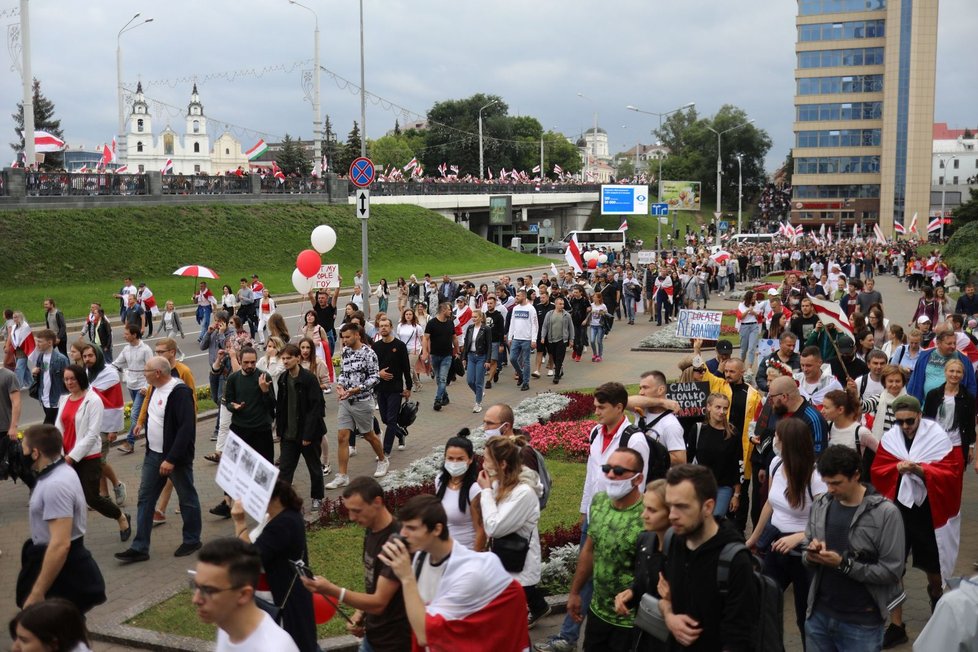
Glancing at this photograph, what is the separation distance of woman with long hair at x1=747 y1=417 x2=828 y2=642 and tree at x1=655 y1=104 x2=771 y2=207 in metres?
121

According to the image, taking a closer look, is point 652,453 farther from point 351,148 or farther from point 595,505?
point 351,148

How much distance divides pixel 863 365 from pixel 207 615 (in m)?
8.79

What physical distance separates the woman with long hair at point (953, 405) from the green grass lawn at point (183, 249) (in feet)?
89.1

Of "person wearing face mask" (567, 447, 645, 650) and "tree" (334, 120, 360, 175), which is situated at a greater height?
"tree" (334, 120, 360, 175)

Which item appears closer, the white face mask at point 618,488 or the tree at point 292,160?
the white face mask at point 618,488

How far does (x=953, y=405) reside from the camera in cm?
873

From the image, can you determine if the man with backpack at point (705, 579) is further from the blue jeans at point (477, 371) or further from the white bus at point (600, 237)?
the white bus at point (600, 237)

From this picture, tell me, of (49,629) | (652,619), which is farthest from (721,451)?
(49,629)

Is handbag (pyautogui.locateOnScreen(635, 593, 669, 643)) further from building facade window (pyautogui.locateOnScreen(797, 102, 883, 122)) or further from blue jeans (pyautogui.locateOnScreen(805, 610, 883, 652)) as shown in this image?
building facade window (pyautogui.locateOnScreen(797, 102, 883, 122))

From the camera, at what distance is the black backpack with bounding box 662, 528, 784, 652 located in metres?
4.20

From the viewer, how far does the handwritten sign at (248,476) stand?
506 cm

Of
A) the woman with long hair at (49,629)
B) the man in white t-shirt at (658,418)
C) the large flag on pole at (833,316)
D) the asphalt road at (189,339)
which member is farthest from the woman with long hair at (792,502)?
the asphalt road at (189,339)

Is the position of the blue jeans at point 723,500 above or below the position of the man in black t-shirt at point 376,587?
below

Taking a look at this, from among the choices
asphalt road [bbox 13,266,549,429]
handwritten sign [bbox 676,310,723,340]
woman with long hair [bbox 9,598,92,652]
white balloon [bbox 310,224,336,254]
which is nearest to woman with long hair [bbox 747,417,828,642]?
woman with long hair [bbox 9,598,92,652]
